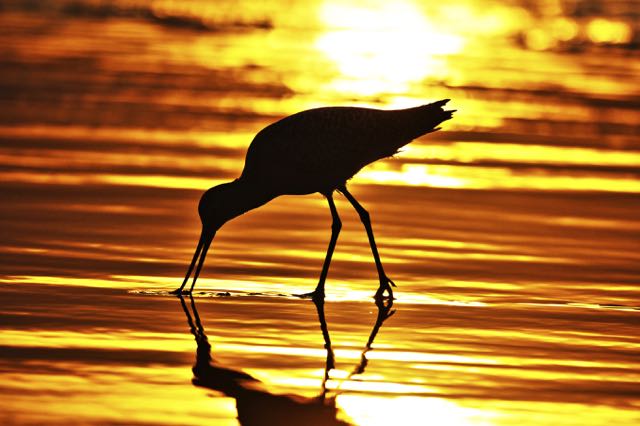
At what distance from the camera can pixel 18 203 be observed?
568 inches

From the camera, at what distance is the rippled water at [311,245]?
8.74 meters

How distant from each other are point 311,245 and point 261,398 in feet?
15.6

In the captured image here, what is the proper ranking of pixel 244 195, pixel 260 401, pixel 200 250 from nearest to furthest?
pixel 260 401 → pixel 200 250 → pixel 244 195

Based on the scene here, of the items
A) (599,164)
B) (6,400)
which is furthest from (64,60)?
(6,400)

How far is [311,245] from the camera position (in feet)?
43.3

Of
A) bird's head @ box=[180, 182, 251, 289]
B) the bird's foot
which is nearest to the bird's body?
bird's head @ box=[180, 182, 251, 289]

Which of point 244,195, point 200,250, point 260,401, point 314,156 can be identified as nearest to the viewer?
point 260,401

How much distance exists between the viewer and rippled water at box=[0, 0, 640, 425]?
874 cm

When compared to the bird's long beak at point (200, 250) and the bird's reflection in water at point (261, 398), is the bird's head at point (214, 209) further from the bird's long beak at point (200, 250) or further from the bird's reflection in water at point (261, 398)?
the bird's reflection in water at point (261, 398)

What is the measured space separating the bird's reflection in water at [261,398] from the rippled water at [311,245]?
0.09ft

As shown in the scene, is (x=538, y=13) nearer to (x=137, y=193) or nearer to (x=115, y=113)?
(x=115, y=113)

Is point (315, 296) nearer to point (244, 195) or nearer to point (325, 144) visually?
point (244, 195)

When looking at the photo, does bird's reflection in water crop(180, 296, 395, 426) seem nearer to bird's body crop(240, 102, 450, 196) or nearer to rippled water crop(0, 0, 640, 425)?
rippled water crop(0, 0, 640, 425)

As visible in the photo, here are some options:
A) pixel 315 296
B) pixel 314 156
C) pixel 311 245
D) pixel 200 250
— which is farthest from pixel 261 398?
pixel 311 245
